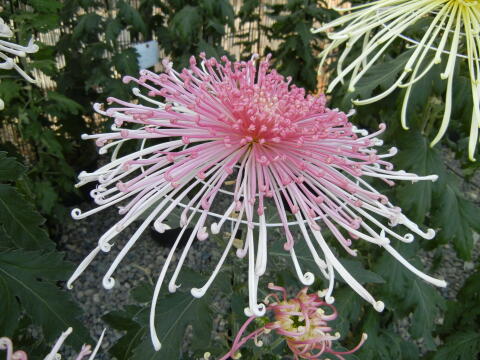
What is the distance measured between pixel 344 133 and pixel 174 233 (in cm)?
184

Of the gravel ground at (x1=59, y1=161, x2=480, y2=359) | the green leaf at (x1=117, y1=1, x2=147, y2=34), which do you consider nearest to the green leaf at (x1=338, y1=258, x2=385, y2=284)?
the gravel ground at (x1=59, y1=161, x2=480, y2=359)

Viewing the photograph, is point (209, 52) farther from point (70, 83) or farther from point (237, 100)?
point (237, 100)

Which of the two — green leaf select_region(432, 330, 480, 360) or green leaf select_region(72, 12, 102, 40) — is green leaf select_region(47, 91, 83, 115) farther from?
green leaf select_region(432, 330, 480, 360)

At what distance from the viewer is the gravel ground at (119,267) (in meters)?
2.04

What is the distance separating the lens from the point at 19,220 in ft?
2.08

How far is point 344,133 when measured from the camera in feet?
2.04

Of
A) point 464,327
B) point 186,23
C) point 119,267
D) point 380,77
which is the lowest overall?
point 119,267

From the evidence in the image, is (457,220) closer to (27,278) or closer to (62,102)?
(27,278)

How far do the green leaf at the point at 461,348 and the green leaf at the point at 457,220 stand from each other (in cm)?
43

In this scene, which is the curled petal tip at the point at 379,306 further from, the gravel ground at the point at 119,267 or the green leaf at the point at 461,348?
the gravel ground at the point at 119,267

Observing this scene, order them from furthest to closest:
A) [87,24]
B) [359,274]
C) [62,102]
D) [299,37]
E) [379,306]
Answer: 1. [299,37]
2. [87,24]
3. [62,102]
4. [359,274]
5. [379,306]

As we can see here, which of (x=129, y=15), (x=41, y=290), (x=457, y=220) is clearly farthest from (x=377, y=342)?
(x=129, y=15)

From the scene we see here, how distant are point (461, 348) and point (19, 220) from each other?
4.52ft

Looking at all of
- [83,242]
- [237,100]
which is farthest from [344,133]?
[83,242]
